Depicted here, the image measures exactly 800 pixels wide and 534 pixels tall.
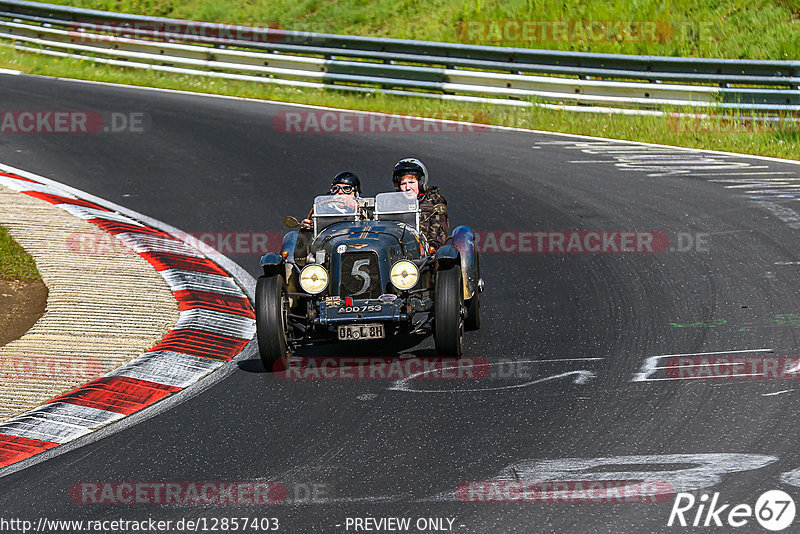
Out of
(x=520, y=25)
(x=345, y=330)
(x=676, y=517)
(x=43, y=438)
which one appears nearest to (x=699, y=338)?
(x=345, y=330)

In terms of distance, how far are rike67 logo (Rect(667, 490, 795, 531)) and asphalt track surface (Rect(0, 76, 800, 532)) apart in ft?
0.19

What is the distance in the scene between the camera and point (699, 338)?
25.4 feet

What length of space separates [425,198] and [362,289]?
1.55 meters

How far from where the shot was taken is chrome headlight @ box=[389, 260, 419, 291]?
762 cm

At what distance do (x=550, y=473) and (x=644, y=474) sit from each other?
47cm

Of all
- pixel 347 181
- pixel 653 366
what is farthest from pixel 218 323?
pixel 653 366

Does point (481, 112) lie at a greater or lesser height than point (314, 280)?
greater

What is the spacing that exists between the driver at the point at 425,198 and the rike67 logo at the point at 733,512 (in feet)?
13.2

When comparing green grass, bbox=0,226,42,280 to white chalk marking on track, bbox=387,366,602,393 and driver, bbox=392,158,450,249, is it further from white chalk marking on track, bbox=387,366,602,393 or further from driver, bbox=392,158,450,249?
white chalk marking on track, bbox=387,366,602,393

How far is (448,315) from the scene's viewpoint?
24.2 ft

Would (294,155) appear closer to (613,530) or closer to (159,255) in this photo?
(159,255)

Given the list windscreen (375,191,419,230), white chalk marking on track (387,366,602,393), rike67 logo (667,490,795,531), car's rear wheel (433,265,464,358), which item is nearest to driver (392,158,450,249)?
windscreen (375,191,419,230)

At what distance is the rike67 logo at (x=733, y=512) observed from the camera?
15.6 ft

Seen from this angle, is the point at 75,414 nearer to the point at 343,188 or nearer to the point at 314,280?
the point at 314,280
